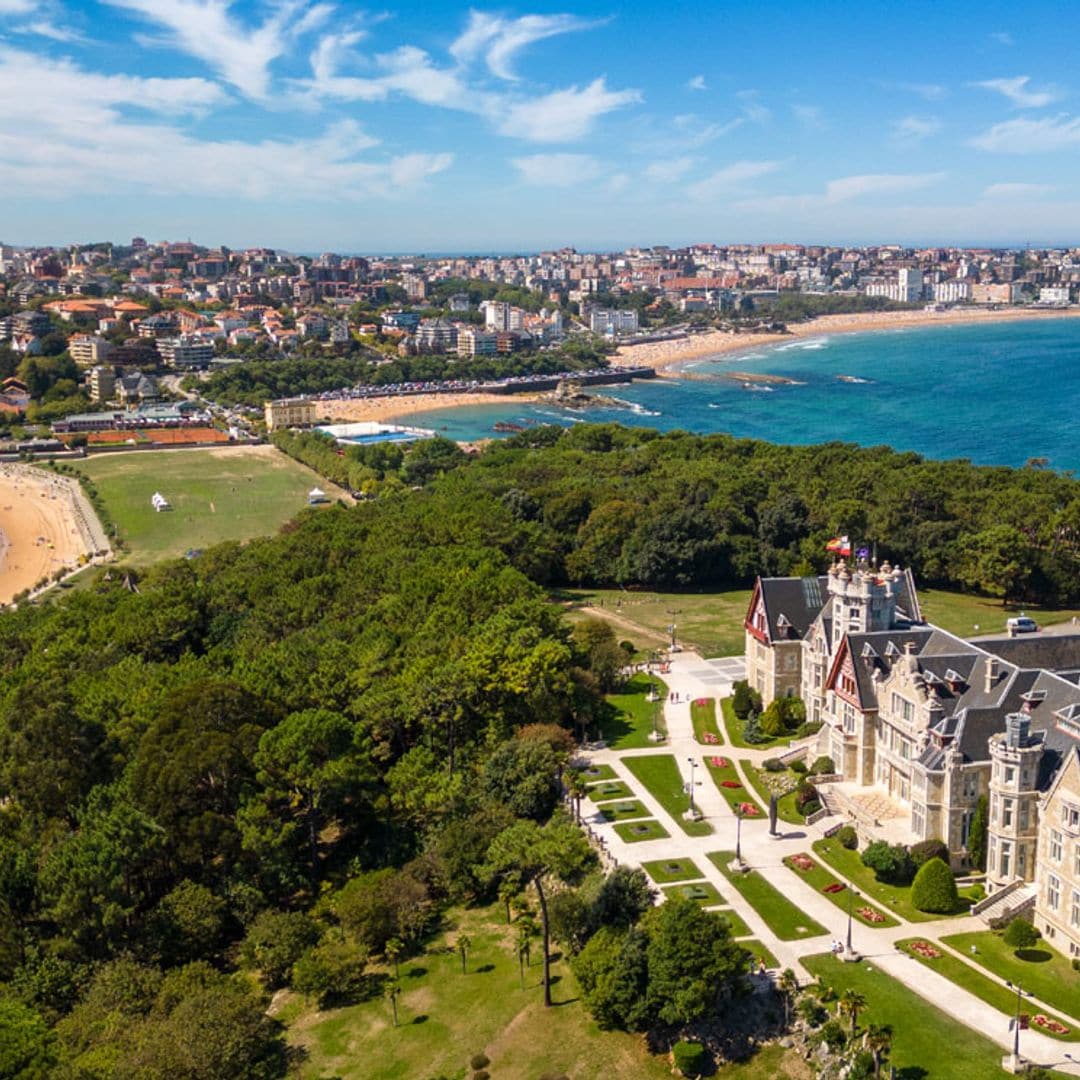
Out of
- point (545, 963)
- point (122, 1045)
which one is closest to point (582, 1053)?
point (545, 963)

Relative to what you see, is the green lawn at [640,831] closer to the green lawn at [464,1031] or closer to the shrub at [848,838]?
the shrub at [848,838]

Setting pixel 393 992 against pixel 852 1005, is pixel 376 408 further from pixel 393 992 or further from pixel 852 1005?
pixel 852 1005

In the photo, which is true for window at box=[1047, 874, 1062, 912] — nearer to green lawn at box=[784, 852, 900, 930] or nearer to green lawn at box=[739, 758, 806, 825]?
green lawn at box=[784, 852, 900, 930]

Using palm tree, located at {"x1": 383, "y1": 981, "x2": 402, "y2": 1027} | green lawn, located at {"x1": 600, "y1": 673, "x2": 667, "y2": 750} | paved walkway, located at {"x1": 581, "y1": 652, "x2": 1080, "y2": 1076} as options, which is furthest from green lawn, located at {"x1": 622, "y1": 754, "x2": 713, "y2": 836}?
palm tree, located at {"x1": 383, "y1": 981, "x2": 402, "y2": 1027}

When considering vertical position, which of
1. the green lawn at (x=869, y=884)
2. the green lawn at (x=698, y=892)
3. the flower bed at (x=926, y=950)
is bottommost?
the green lawn at (x=869, y=884)

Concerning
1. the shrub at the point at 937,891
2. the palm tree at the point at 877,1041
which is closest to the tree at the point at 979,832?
the shrub at the point at 937,891

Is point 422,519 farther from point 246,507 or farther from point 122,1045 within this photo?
point 122,1045
